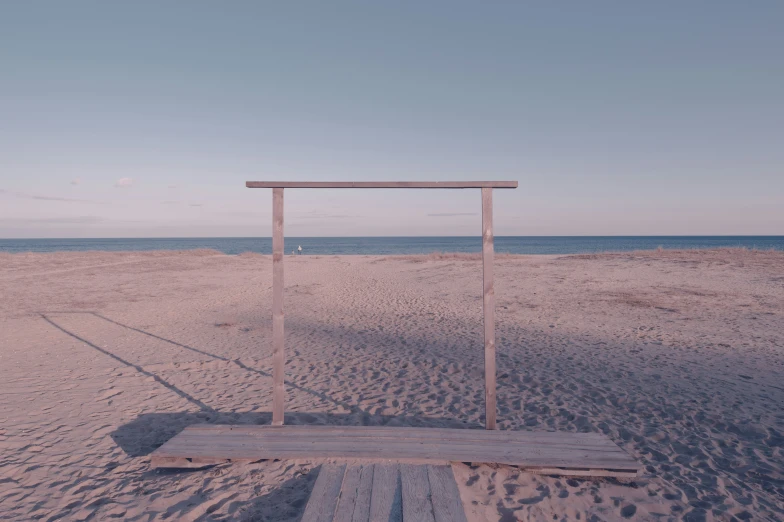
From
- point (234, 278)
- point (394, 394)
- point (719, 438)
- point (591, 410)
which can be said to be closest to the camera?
point (719, 438)

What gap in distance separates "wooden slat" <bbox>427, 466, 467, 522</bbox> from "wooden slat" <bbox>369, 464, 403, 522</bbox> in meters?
0.30

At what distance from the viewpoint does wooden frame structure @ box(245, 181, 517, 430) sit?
467 cm

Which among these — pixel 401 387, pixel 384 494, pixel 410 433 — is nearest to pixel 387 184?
pixel 410 433

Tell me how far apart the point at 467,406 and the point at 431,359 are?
2272 mm

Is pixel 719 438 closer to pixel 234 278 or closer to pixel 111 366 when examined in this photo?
pixel 111 366

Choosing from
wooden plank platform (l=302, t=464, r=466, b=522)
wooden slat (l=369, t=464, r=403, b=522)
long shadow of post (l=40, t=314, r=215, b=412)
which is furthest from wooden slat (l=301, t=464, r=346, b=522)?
long shadow of post (l=40, t=314, r=215, b=412)

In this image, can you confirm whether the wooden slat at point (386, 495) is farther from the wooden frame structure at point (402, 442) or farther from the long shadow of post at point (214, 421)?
the long shadow of post at point (214, 421)

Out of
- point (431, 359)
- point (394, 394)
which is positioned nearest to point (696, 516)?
point (394, 394)

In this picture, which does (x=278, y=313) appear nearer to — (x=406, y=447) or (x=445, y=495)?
(x=406, y=447)

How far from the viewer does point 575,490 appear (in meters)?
3.96

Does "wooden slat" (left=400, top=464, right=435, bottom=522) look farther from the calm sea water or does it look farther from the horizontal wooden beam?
the calm sea water

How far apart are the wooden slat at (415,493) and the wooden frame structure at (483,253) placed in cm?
124

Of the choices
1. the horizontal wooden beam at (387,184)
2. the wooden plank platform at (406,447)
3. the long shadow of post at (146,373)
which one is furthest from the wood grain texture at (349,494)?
the long shadow of post at (146,373)

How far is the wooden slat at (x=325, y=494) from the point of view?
327 cm
